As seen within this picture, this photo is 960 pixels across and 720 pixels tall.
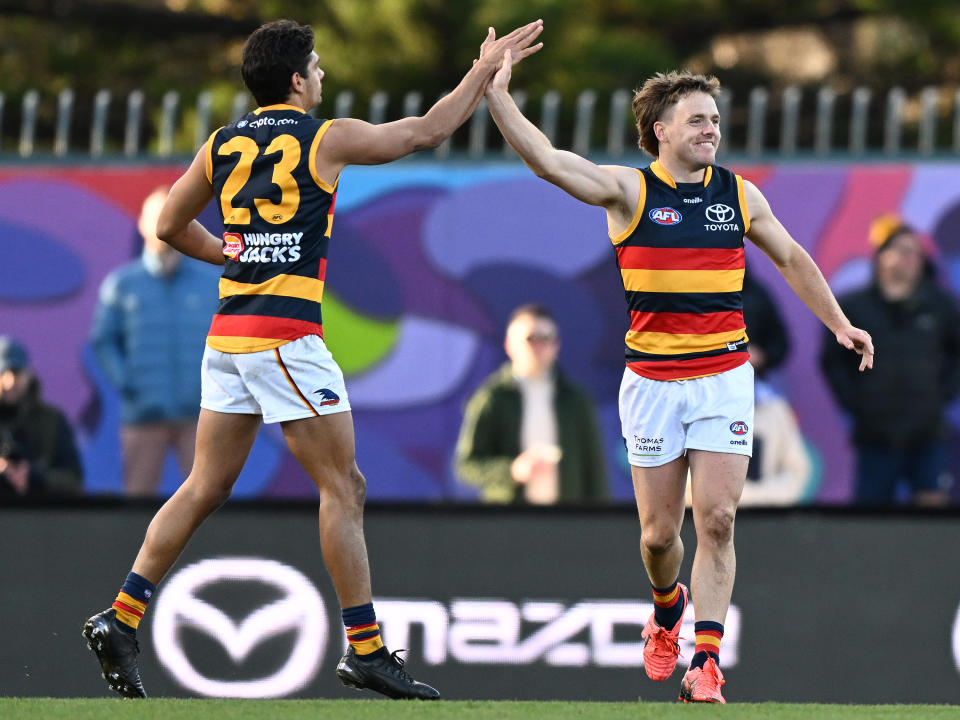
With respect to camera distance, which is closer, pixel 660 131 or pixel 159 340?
pixel 660 131

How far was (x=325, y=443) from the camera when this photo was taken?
506cm

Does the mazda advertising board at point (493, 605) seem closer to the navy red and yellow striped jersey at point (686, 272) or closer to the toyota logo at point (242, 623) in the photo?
the toyota logo at point (242, 623)

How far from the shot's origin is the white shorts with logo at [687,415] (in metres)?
5.46

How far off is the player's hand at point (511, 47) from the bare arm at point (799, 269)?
96 centimetres

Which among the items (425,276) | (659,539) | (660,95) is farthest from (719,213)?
(425,276)

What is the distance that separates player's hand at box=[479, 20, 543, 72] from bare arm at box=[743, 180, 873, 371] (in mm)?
962

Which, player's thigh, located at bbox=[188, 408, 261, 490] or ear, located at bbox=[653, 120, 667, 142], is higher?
ear, located at bbox=[653, 120, 667, 142]

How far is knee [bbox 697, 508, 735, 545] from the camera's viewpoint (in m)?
5.40

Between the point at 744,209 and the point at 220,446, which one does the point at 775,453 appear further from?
the point at 220,446

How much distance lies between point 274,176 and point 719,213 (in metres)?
1.65

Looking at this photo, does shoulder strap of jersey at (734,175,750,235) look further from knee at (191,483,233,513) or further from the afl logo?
knee at (191,483,233,513)

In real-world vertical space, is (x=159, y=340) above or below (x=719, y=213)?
below

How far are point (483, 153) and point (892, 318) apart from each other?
334 centimetres

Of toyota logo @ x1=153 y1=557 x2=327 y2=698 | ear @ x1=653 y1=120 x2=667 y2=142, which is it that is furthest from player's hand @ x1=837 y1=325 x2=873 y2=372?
toyota logo @ x1=153 y1=557 x2=327 y2=698
